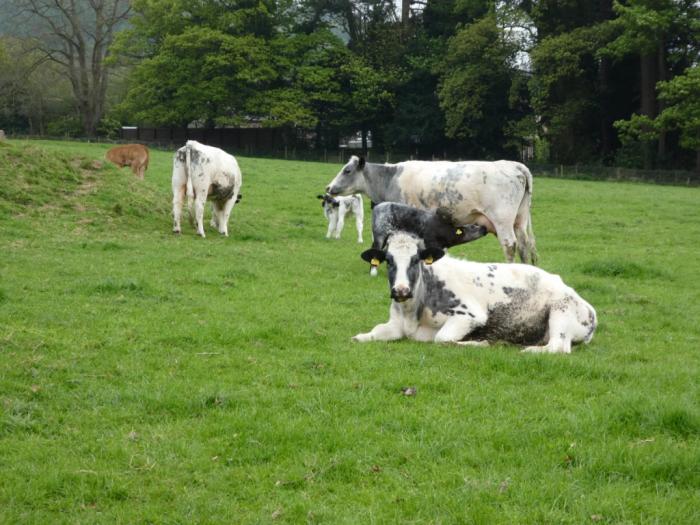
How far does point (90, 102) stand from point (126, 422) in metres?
69.3

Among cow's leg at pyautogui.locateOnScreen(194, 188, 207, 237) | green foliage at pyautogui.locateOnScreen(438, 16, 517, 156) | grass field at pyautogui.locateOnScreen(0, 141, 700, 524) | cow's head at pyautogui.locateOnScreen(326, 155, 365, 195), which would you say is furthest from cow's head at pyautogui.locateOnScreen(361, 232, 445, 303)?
green foliage at pyautogui.locateOnScreen(438, 16, 517, 156)

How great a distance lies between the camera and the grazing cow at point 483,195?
14070 millimetres

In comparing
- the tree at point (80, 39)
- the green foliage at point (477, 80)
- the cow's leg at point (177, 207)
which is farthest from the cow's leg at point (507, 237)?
the tree at point (80, 39)

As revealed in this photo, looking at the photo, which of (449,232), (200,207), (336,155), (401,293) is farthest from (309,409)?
(336,155)

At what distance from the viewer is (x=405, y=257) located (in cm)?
887

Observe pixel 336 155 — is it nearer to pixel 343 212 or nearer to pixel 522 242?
pixel 343 212

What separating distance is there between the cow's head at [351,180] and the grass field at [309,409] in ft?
9.84

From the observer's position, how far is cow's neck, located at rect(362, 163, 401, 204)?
1509 centimetres

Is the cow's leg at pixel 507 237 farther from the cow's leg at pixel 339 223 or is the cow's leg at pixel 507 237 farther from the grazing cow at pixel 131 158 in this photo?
the grazing cow at pixel 131 158

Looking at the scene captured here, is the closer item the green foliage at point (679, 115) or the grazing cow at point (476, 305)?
the grazing cow at point (476, 305)

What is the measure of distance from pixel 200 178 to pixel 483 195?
716cm

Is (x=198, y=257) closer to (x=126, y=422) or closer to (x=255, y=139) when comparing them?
(x=126, y=422)

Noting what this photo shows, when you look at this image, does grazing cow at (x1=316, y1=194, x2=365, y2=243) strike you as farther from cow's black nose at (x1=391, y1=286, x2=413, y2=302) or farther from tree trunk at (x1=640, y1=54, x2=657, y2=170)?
tree trunk at (x1=640, y1=54, x2=657, y2=170)

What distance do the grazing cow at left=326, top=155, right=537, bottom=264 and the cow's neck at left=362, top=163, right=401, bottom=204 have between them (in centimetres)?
16
